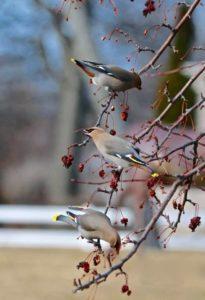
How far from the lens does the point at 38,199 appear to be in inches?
859

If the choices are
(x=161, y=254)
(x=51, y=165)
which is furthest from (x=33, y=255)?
(x=51, y=165)

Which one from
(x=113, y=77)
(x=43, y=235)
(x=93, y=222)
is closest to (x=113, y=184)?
(x=93, y=222)

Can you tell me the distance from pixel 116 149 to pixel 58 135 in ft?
65.6

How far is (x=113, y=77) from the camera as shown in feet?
10.8

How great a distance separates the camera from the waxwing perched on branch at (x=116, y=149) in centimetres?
318

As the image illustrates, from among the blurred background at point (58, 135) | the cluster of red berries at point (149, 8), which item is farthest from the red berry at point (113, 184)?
the blurred background at point (58, 135)

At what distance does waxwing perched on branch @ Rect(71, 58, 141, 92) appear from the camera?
3.28 metres

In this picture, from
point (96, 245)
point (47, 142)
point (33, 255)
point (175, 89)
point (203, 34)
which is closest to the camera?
point (96, 245)

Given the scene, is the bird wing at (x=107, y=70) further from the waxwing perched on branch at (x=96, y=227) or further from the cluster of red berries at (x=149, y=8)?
the waxwing perched on branch at (x=96, y=227)

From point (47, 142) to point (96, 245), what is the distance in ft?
76.2

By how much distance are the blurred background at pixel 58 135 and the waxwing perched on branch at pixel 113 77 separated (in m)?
5.38

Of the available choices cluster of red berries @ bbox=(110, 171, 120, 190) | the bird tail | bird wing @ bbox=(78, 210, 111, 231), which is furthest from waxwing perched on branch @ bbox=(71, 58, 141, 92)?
bird wing @ bbox=(78, 210, 111, 231)

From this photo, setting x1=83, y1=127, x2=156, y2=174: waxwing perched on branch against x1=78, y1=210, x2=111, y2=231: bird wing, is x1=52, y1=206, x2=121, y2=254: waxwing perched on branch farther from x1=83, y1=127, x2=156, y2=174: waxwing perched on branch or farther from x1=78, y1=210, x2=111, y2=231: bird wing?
x1=83, y1=127, x2=156, y2=174: waxwing perched on branch

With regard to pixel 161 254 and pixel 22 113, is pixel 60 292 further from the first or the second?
pixel 22 113
